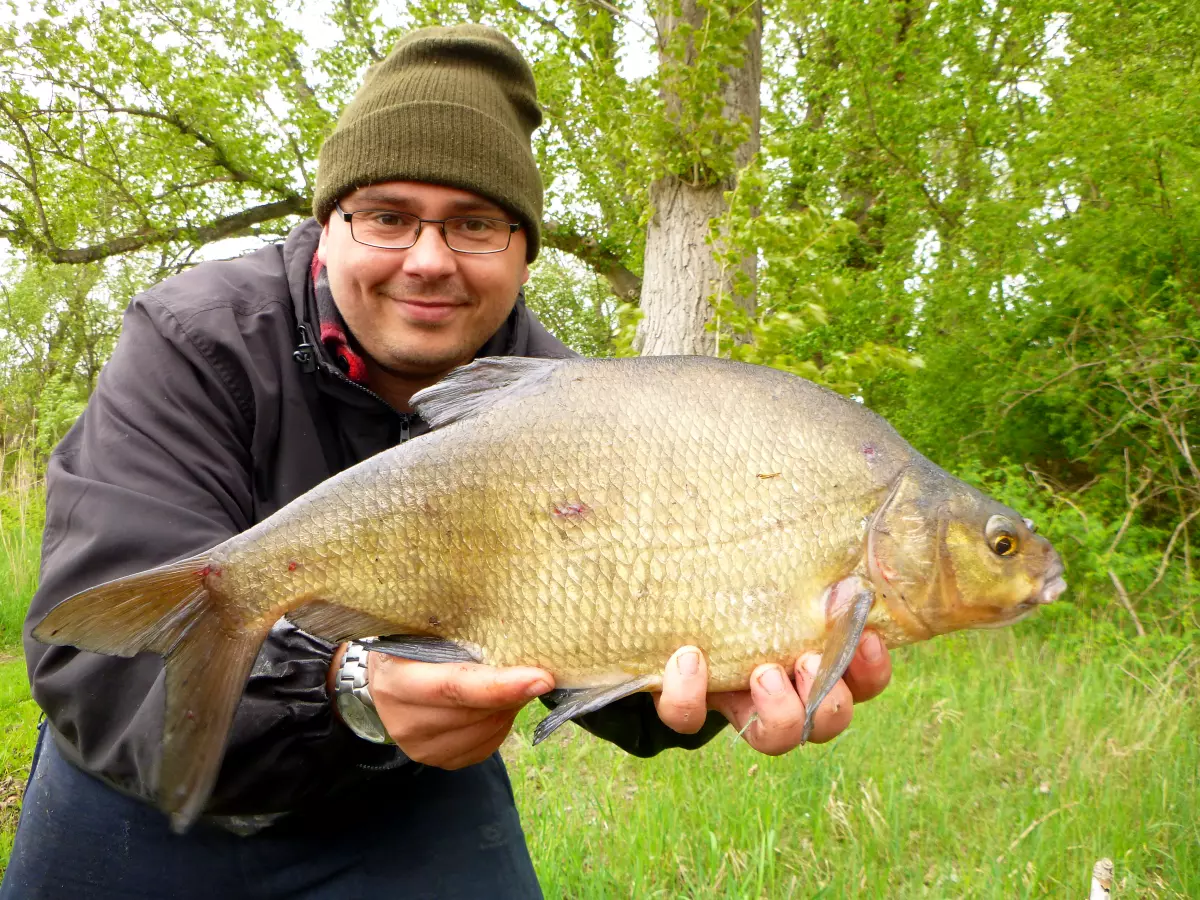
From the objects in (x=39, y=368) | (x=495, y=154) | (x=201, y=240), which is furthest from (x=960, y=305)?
(x=39, y=368)

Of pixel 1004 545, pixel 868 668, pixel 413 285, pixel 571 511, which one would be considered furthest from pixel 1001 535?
pixel 413 285

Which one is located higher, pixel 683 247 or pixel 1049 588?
pixel 683 247

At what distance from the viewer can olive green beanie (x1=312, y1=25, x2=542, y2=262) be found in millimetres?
1934

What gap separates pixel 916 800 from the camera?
250cm

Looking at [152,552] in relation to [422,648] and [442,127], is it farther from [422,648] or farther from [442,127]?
[442,127]

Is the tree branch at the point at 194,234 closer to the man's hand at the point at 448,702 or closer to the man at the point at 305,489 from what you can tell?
the man at the point at 305,489

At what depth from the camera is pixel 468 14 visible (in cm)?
1045

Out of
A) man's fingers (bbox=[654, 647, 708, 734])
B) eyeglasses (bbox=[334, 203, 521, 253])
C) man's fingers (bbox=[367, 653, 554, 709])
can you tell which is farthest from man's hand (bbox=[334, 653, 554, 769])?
eyeglasses (bbox=[334, 203, 521, 253])

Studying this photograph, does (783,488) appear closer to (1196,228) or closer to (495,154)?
(495,154)

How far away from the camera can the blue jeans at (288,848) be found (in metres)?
1.78

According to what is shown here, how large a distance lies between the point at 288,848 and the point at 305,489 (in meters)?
0.77

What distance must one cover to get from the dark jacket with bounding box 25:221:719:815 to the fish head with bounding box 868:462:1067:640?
0.69 m

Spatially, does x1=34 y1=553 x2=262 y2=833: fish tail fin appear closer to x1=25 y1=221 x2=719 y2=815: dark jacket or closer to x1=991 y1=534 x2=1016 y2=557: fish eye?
x1=25 y1=221 x2=719 y2=815: dark jacket

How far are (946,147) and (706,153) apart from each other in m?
4.01
